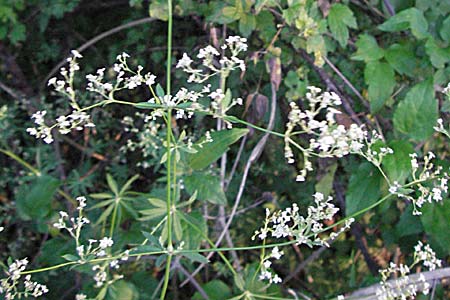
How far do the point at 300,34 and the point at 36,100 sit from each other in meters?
1.20

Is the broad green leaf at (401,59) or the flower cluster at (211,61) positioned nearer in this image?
the flower cluster at (211,61)

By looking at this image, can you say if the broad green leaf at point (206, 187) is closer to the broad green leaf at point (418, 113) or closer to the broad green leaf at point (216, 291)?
the broad green leaf at point (216, 291)

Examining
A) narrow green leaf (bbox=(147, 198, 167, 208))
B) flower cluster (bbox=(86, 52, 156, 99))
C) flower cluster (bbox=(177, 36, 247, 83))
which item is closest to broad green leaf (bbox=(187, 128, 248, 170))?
narrow green leaf (bbox=(147, 198, 167, 208))

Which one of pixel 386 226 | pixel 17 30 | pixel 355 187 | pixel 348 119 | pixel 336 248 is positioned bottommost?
pixel 336 248

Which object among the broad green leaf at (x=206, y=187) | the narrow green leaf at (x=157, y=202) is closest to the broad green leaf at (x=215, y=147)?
the broad green leaf at (x=206, y=187)

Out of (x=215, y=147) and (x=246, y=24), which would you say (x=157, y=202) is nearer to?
(x=215, y=147)

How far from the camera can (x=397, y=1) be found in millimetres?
1969

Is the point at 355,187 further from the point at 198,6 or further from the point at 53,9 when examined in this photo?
the point at 53,9

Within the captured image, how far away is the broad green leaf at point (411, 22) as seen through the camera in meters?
1.79

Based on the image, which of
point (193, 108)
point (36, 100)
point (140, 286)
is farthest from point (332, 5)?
point (36, 100)

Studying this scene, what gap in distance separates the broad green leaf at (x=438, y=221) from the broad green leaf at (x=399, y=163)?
0.16 metres

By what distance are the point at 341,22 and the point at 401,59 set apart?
0.66 ft

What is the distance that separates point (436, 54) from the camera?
175 cm

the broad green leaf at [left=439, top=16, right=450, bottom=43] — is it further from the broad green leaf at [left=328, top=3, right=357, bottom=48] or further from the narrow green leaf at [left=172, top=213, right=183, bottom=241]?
the narrow green leaf at [left=172, top=213, right=183, bottom=241]
